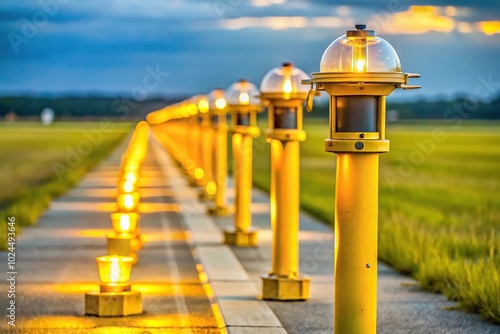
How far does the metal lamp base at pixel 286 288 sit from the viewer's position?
35.4 ft

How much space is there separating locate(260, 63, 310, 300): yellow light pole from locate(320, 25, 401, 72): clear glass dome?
388 centimetres

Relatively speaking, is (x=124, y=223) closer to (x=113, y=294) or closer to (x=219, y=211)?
(x=113, y=294)

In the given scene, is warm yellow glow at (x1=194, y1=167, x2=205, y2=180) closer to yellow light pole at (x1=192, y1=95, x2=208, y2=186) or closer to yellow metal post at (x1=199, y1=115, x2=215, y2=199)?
yellow light pole at (x1=192, y1=95, x2=208, y2=186)

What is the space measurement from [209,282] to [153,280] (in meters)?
0.73

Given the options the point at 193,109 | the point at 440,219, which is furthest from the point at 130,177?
the point at 193,109

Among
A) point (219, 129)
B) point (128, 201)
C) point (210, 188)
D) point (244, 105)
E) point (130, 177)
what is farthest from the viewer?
point (210, 188)

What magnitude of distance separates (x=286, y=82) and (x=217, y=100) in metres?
11.5

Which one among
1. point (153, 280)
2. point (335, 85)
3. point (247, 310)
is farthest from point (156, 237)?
point (335, 85)

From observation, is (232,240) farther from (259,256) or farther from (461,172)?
(461,172)

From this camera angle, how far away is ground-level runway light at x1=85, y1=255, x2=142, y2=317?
9.78 meters

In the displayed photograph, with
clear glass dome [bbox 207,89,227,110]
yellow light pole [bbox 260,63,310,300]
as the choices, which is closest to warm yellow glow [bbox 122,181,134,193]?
yellow light pole [bbox 260,63,310,300]

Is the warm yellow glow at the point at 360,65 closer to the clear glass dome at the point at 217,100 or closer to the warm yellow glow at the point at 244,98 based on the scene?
the warm yellow glow at the point at 244,98

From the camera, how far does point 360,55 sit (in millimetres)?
7098

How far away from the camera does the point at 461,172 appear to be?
43.4 metres
